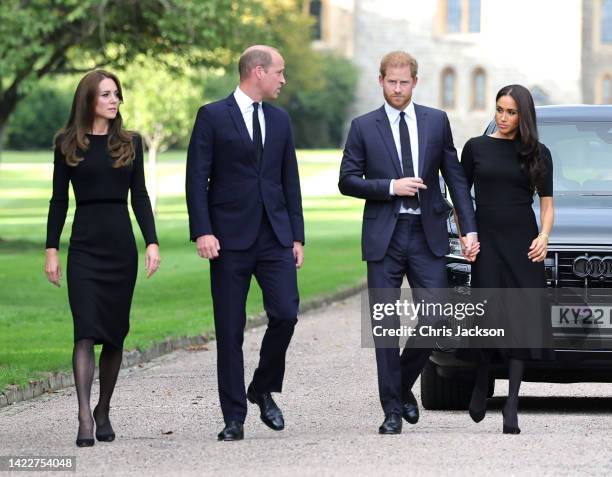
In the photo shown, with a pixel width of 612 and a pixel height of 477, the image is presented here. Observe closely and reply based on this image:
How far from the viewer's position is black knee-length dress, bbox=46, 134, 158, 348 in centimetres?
939

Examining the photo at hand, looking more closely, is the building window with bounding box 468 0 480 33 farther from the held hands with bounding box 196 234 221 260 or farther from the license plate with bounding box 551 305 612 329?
the held hands with bounding box 196 234 221 260

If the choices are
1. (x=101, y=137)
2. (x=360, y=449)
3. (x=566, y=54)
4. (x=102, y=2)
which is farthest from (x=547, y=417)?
(x=566, y=54)

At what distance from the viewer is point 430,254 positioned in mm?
9555

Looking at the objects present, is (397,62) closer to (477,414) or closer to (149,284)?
(477,414)

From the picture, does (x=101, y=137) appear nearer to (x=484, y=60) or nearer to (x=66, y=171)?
(x=66, y=171)

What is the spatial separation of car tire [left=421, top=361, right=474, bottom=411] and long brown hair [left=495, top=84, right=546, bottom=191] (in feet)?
5.42

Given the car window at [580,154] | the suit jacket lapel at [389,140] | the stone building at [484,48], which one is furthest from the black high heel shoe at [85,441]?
the stone building at [484,48]

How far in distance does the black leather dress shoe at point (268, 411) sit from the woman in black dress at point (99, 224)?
74cm

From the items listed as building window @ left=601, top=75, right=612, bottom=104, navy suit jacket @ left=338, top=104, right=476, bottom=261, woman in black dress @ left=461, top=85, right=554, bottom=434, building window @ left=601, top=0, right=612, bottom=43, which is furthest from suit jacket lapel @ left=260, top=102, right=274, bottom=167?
building window @ left=601, top=0, right=612, bottom=43

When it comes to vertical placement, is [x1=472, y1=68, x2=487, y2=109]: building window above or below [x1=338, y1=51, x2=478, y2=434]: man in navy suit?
→ below

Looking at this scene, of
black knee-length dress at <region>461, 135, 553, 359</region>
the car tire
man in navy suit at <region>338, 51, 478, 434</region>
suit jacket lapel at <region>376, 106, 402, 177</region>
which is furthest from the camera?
the car tire

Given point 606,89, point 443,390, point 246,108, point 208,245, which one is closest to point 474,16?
point 606,89

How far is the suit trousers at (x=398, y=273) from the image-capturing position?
953 cm

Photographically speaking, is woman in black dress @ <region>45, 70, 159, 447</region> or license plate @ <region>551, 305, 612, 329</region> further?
license plate @ <region>551, 305, 612, 329</region>
